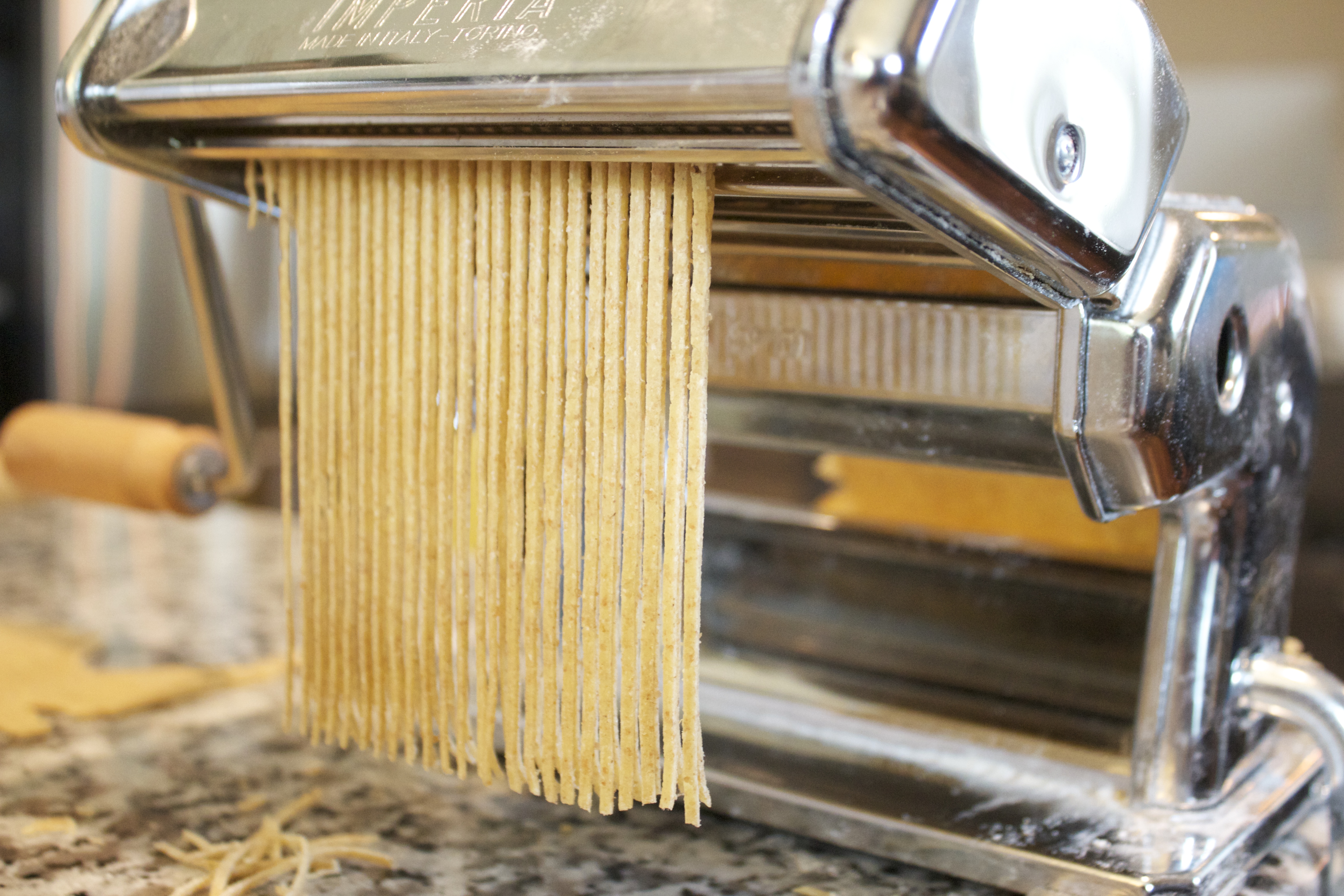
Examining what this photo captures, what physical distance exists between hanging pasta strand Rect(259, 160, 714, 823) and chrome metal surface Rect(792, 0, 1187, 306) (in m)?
0.12

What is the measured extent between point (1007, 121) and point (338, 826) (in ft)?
1.55

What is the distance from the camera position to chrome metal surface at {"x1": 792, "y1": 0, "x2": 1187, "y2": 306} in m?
0.34

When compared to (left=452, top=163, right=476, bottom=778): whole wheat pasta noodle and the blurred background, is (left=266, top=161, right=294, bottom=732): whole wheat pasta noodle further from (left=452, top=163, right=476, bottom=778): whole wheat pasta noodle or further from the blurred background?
the blurred background

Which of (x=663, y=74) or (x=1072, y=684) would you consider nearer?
(x=663, y=74)

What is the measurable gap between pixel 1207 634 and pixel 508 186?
39 cm

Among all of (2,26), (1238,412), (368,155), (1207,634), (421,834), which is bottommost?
(421,834)

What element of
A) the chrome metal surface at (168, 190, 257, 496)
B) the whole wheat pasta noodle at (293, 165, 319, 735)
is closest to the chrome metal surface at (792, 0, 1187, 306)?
the whole wheat pasta noodle at (293, 165, 319, 735)

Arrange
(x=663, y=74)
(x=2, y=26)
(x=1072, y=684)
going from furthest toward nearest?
(x=2, y=26)
(x=1072, y=684)
(x=663, y=74)

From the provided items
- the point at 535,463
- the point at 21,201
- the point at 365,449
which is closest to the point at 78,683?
the point at 365,449

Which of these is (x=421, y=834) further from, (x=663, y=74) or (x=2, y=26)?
(x=2, y=26)

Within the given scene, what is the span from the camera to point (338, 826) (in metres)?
0.61

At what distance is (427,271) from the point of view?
0.56m

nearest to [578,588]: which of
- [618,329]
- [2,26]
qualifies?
[618,329]

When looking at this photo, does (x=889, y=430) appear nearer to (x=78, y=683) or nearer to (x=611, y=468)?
(x=611, y=468)
